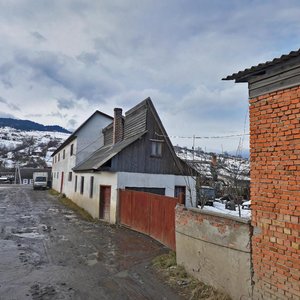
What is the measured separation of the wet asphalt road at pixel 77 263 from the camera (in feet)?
21.1

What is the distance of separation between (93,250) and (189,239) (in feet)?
13.4

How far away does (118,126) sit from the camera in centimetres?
2158

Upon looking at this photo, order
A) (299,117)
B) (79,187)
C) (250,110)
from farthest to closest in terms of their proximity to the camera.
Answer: (79,187)
(250,110)
(299,117)

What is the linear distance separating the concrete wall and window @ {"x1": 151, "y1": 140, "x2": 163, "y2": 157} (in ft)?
32.9

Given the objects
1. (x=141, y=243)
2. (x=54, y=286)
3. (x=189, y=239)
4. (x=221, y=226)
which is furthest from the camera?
(x=141, y=243)

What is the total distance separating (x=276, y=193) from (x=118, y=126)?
675 inches

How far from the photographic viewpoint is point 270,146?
5.37 meters

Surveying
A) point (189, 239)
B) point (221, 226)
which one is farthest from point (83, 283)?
point (221, 226)

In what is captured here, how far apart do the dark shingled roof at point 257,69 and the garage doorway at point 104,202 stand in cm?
1202

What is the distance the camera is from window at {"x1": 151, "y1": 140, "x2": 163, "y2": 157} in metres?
17.8

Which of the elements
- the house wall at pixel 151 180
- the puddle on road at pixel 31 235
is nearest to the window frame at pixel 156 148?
the house wall at pixel 151 180

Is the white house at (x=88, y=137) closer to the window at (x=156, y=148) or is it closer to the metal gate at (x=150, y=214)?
the window at (x=156, y=148)

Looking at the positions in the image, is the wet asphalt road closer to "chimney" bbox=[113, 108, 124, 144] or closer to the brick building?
the brick building

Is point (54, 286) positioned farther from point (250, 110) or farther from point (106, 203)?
point (106, 203)
